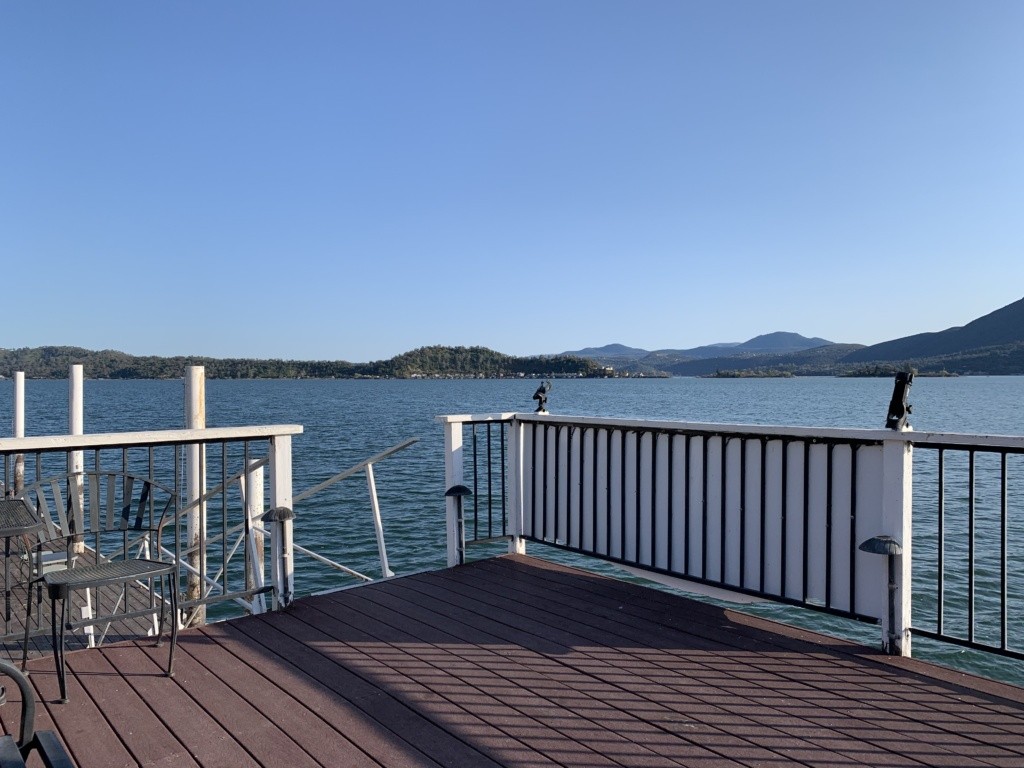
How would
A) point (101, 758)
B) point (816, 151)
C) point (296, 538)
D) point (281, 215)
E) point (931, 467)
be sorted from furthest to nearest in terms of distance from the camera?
point (281, 215) < point (931, 467) < point (816, 151) < point (296, 538) < point (101, 758)

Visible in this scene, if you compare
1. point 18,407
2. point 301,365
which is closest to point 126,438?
point 18,407

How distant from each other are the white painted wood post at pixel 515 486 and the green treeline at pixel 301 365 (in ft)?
117

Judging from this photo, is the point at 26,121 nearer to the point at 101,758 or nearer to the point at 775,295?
the point at 101,758

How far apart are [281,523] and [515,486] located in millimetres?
1621

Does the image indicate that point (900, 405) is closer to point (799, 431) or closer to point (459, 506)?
point (799, 431)

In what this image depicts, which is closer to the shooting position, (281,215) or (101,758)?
(101,758)

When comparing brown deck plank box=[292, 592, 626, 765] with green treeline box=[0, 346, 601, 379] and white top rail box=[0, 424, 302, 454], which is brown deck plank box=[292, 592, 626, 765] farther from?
green treeline box=[0, 346, 601, 379]

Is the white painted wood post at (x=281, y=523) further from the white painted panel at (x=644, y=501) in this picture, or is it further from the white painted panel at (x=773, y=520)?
the white painted panel at (x=773, y=520)

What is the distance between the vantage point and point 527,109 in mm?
13625

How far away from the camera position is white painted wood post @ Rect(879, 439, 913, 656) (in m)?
2.81

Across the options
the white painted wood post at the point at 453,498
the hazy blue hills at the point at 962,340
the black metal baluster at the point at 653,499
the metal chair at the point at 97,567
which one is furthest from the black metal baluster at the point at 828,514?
the hazy blue hills at the point at 962,340

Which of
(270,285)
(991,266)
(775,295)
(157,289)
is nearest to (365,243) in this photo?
(270,285)

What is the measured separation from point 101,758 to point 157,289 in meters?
34.5

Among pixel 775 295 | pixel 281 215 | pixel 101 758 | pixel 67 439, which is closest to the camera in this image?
pixel 101 758
